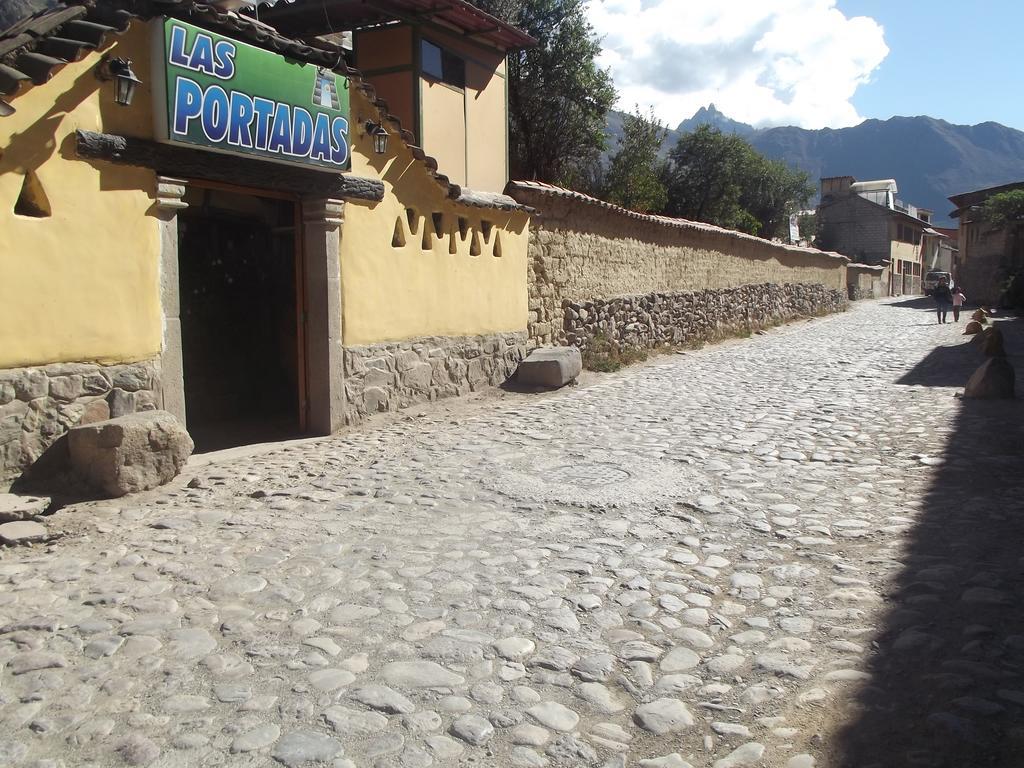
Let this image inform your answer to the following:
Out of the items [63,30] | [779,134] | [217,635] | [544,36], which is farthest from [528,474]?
[779,134]

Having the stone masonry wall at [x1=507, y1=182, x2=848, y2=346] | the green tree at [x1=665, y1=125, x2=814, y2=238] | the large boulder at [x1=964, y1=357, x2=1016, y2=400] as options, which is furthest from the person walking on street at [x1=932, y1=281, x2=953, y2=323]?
the large boulder at [x1=964, y1=357, x2=1016, y2=400]

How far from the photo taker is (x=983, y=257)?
3675cm

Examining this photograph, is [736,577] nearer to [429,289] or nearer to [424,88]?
[429,289]

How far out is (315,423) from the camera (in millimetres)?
8180

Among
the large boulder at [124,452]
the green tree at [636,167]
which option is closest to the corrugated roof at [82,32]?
the large boulder at [124,452]

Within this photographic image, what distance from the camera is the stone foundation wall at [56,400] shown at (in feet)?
18.1

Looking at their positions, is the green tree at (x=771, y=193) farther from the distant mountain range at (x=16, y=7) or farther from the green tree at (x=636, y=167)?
the distant mountain range at (x=16, y=7)

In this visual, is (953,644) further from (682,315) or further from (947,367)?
(682,315)

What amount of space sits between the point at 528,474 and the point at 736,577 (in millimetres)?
Result: 2394

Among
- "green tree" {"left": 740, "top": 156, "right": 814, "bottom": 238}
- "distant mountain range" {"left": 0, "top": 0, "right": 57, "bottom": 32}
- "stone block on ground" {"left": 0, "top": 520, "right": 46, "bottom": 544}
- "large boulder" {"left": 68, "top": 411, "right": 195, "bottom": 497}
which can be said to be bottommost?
"stone block on ground" {"left": 0, "top": 520, "right": 46, "bottom": 544}

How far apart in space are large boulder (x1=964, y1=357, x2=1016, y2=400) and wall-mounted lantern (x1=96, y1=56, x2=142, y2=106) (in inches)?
354

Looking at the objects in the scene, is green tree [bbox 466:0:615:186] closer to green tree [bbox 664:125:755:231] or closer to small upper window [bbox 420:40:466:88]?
small upper window [bbox 420:40:466:88]

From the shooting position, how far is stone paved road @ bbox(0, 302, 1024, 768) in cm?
278

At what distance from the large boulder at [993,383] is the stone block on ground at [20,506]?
30.3 feet
